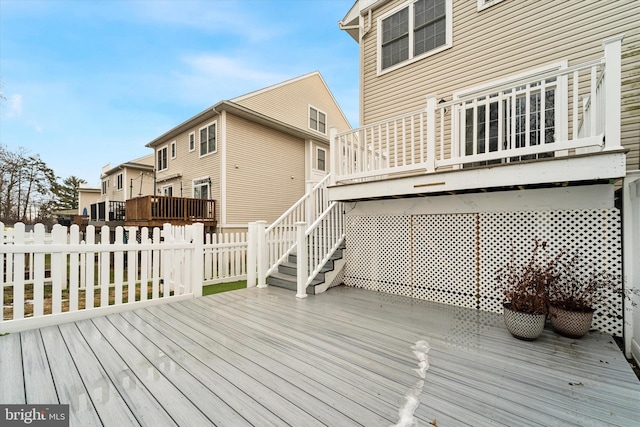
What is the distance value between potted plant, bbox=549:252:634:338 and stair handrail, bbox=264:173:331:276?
4.24 meters

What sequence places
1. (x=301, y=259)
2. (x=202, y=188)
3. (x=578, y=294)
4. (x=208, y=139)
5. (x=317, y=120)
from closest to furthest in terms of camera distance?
(x=578, y=294) < (x=301, y=259) < (x=208, y=139) < (x=202, y=188) < (x=317, y=120)

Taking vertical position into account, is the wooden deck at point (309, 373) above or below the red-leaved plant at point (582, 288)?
below

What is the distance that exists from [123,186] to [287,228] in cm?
1840

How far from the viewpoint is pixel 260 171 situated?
11.9m

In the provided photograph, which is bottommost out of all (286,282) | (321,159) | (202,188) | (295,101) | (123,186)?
(286,282)

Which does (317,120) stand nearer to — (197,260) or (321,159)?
(321,159)

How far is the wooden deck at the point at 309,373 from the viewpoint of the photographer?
1752 mm

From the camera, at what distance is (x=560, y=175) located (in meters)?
3.06

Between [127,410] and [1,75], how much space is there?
1578 cm

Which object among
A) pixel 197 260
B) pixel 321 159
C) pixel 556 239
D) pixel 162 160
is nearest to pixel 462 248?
pixel 556 239

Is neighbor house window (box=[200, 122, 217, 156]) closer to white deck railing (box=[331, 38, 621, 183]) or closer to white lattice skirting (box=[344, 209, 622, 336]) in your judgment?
white deck railing (box=[331, 38, 621, 183])

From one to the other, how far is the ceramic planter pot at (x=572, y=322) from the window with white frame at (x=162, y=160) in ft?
52.7

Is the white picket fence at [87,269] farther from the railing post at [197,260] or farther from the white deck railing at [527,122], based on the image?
the white deck railing at [527,122]

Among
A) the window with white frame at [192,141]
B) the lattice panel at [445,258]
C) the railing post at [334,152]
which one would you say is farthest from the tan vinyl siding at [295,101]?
the lattice panel at [445,258]
